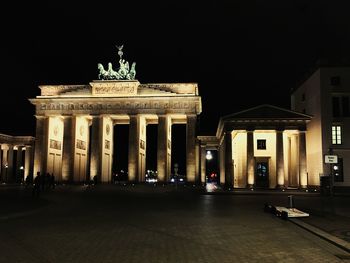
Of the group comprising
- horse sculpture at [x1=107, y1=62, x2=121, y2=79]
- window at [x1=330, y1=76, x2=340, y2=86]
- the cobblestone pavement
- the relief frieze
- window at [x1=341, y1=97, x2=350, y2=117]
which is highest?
horse sculpture at [x1=107, y1=62, x2=121, y2=79]

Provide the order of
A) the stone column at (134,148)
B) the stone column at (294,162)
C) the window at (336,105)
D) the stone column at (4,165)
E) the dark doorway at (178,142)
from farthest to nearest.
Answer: the dark doorway at (178,142)
the stone column at (4,165)
the stone column at (134,148)
the stone column at (294,162)
the window at (336,105)

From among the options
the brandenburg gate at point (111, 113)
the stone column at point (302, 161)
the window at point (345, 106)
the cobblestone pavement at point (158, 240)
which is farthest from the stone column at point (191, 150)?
the cobblestone pavement at point (158, 240)

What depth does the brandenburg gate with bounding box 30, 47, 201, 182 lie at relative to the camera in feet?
212

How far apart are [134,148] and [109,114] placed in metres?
6.90

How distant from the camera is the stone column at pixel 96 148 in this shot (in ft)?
212

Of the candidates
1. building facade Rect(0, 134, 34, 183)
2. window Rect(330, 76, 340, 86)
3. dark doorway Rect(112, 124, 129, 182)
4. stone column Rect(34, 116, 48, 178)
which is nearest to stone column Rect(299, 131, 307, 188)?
window Rect(330, 76, 340, 86)

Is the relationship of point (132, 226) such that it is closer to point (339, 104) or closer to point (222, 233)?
point (222, 233)

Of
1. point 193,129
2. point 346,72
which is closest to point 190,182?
point 193,129

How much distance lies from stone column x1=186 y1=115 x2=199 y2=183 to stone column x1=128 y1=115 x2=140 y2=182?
8.08 metres

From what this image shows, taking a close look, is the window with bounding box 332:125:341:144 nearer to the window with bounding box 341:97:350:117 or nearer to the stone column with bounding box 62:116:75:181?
the window with bounding box 341:97:350:117

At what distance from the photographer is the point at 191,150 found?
6469 cm

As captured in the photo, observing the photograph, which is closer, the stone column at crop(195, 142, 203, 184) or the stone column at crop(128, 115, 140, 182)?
the stone column at crop(128, 115, 140, 182)

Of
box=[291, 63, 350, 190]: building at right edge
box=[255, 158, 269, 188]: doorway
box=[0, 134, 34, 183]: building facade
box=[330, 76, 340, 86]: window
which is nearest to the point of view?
box=[291, 63, 350, 190]: building at right edge

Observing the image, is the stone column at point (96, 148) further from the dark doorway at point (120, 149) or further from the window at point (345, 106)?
the dark doorway at point (120, 149)
